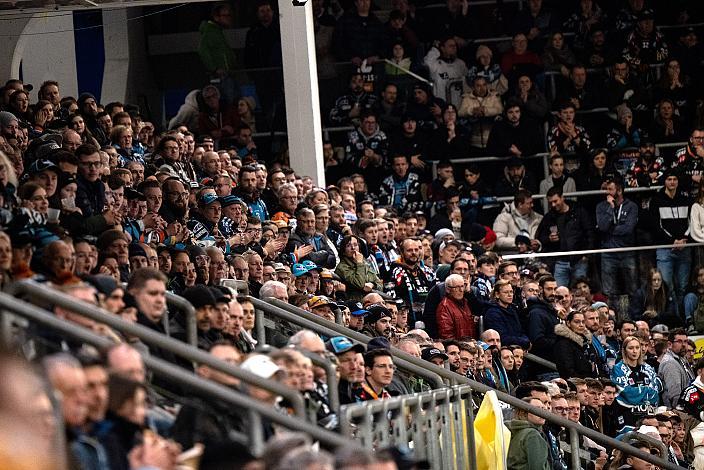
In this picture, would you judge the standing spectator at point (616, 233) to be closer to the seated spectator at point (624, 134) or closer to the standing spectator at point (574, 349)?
the seated spectator at point (624, 134)

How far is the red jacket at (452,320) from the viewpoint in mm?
12945

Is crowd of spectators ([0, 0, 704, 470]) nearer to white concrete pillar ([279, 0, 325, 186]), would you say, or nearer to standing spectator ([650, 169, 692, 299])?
standing spectator ([650, 169, 692, 299])

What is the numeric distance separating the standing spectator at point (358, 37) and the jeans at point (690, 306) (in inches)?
216

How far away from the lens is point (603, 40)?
20.0 meters

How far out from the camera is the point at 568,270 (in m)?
16.5

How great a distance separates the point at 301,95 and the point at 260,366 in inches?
402

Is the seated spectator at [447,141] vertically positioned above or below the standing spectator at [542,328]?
above

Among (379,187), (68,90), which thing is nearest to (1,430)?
(68,90)

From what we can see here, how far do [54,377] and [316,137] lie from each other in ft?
38.1

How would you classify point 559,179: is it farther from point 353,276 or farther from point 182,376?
point 182,376

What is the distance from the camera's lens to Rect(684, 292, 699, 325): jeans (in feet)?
53.3

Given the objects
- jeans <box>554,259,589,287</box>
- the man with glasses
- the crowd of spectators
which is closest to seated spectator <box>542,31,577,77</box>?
the crowd of spectators

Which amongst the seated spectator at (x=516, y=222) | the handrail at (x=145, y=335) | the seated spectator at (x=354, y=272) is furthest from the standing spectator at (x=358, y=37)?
the handrail at (x=145, y=335)

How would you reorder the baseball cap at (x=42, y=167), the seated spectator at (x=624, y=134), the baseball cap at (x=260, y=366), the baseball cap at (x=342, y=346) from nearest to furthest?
the baseball cap at (x=260, y=366)
the baseball cap at (x=342, y=346)
the baseball cap at (x=42, y=167)
the seated spectator at (x=624, y=134)
